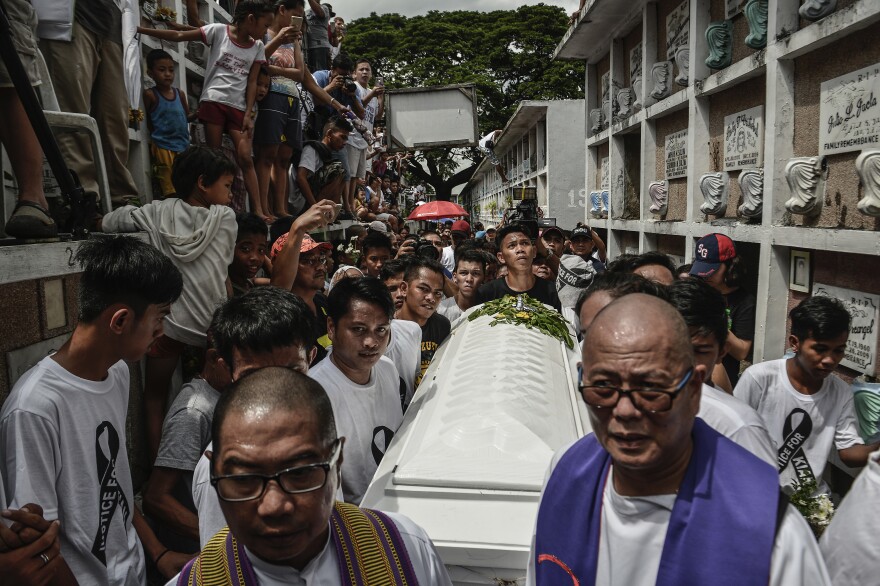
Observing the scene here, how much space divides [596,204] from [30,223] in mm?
9372

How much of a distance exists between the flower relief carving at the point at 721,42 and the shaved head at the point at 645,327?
5329mm

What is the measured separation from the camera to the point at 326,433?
54.6 inches

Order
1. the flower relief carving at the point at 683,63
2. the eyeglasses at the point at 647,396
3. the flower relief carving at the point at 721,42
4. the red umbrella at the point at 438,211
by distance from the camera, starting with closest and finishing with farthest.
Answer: the eyeglasses at the point at 647,396 < the flower relief carving at the point at 721,42 < the flower relief carving at the point at 683,63 < the red umbrella at the point at 438,211

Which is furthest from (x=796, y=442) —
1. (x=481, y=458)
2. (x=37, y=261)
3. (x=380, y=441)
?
(x=37, y=261)

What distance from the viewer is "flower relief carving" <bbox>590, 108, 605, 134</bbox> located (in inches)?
418

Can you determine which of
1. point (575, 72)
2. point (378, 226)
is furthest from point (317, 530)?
point (575, 72)

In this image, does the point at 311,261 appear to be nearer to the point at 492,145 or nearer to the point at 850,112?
the point at 850,112

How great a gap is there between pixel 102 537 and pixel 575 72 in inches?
1047

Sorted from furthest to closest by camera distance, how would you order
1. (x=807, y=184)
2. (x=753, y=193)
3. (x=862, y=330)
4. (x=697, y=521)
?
(x=753, y=193) < (x=807, y=184) < (x=862, y=330) < (x=697, y=521)

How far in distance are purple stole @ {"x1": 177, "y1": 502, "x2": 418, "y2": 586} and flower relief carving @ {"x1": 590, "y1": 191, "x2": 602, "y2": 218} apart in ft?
31.5

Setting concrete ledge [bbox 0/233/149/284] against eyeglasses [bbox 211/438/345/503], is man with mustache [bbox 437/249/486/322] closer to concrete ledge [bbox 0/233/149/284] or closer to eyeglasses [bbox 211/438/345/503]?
concrete ledge [bbox 0/233/149/284]

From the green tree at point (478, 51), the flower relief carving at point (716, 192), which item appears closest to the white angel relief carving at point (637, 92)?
the flower relief carving at point (716, 192)

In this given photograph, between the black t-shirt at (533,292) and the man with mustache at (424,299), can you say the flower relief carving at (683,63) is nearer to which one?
the black t-shirt at (533,292)

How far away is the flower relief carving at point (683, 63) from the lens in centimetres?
667
